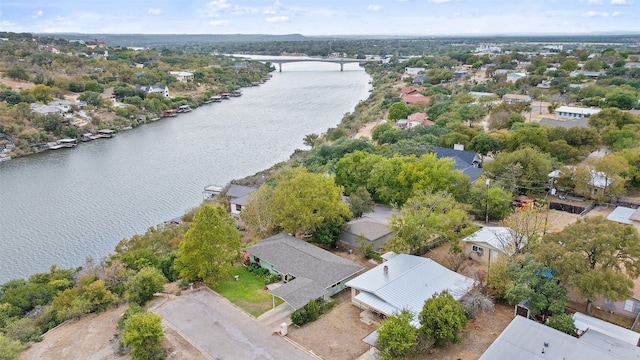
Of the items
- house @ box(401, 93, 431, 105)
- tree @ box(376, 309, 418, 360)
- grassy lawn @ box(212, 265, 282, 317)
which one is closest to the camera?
tree @ box(376, 309, 418, 360)

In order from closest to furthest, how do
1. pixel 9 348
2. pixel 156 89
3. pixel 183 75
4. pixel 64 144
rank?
pixel 9 348 → pixel 64 144 → pixel 156 89 → pixel 183 75

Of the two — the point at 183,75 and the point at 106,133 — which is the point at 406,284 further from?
the point at 183,75

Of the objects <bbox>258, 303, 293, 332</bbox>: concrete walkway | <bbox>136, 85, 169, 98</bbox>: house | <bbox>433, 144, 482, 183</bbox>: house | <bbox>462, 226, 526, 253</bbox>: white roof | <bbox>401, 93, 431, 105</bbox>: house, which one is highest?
<bbox>136, 85, 169, 98</bbox>: house

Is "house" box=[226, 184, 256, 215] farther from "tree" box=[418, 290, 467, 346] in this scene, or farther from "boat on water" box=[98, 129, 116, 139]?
"boat on water" box=[98, 129, 116, 139]

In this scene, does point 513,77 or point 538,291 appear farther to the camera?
point 513,77

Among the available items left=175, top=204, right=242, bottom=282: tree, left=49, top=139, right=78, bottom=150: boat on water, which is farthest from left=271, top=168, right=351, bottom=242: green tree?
left=49, top=139, right=78, bottom=150: boat on water

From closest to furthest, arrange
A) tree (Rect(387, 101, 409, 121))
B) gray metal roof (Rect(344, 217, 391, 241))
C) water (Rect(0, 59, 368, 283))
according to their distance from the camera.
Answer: gray metal roof (Rect(344, 217, 391, 241)), water (Rect(0, 59, 368, 283)), tree (Rect(387, 101, 409, 121))

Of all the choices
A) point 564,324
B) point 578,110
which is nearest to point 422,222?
point 564,324

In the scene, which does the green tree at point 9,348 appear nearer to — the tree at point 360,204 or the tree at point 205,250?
the tree at point 205,250
